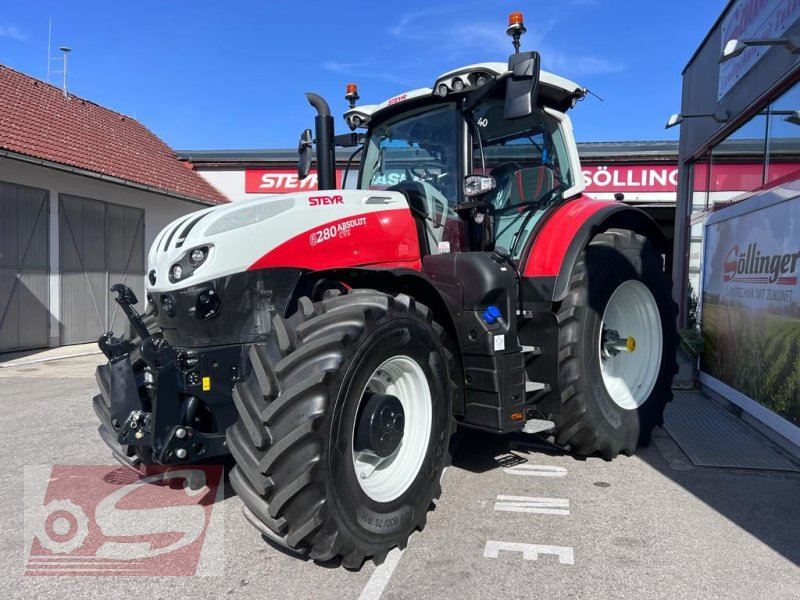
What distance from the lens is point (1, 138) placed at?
9.41 metres

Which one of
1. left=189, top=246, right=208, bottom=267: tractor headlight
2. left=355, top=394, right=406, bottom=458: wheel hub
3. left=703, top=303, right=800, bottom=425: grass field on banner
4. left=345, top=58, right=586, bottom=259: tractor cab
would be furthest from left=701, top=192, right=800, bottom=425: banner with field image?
left=189, top=246, right=208, bottom=267: tractor headlight

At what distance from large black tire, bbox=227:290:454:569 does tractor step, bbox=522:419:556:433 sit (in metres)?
1.30

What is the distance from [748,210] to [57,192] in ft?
35.3

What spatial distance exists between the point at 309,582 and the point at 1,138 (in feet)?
31.5

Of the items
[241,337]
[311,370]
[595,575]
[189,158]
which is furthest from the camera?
[189,158]

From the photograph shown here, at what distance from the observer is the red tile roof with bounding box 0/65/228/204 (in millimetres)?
10547

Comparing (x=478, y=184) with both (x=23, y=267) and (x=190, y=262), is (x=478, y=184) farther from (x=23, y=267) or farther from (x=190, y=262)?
(x=23, y=267)

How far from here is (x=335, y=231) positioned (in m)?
3.34

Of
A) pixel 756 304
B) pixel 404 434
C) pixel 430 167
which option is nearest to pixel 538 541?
pixel 404 434

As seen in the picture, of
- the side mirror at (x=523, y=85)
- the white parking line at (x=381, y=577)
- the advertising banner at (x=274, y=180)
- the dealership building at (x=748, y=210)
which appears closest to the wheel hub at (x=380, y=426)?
the white parking line at (x=381, y=577)

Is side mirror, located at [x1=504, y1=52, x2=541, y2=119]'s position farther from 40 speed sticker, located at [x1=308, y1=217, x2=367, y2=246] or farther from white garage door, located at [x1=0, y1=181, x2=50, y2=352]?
white garage door, located at [x1=0, y1=181, x2=50, y2=352]

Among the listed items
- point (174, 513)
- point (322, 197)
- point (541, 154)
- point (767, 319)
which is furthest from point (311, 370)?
point (767, 319)

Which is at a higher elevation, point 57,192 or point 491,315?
point 57,192

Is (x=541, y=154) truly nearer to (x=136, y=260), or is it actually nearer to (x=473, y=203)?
(x=473, y=203)
